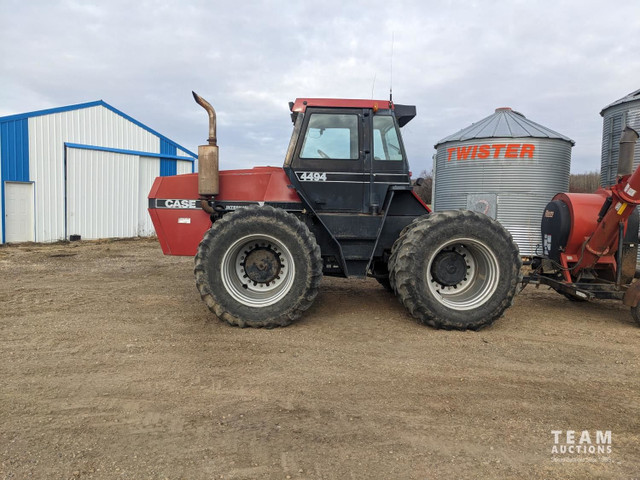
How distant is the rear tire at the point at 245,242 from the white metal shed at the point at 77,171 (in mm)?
13033

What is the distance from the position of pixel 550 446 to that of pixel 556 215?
425 centimetres

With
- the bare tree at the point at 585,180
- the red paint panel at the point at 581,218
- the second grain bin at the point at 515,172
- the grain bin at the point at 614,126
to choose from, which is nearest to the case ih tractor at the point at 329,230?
the red paint panel at the point at 581,218

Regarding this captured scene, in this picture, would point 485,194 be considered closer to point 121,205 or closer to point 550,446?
point 550,446

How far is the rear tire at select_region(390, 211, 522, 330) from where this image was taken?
4707mm

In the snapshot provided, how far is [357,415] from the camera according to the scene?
2.93 m

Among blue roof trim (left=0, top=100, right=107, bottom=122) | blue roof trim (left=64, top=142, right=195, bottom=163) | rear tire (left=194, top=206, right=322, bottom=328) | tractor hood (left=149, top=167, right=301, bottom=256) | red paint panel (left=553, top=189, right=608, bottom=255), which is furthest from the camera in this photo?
blue roof trim (left=64, top=142, right=195, bottom=163)

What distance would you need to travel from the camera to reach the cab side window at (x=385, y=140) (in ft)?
16.9

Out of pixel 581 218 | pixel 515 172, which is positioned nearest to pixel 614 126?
pixel 515 172

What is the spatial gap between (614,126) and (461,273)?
7.29 meters

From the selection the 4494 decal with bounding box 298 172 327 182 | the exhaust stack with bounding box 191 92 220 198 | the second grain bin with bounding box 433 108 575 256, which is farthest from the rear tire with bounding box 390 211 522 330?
the second grain bin with bounding box 433 108 575 256

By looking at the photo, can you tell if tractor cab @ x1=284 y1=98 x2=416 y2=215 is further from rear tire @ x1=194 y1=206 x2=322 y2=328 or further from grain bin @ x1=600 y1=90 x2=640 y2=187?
grain bin @ x1=600 y1=90 x2=640 y2=187

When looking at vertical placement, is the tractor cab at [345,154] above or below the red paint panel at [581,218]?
above

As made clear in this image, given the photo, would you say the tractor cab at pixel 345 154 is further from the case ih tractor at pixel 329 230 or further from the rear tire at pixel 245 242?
the rear tire at pixel 245 242

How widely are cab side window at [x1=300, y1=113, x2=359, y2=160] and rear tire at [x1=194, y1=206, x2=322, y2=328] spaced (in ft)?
3.12
